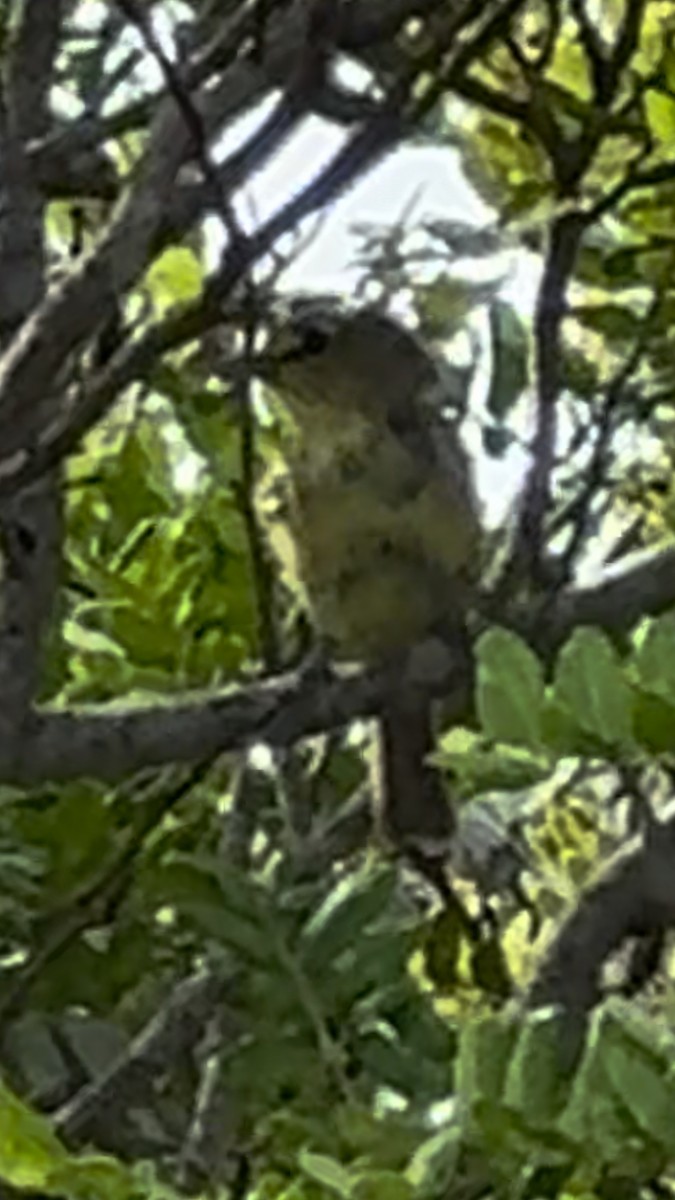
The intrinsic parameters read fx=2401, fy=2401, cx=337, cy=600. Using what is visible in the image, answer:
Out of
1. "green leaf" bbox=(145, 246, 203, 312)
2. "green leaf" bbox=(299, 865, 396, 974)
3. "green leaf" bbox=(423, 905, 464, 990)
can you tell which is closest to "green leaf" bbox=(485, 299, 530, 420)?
"green leaf" bbox=(145, 246, 203, 312)

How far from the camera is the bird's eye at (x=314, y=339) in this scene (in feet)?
3.30

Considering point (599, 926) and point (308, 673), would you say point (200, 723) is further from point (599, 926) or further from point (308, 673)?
point (599, 926)

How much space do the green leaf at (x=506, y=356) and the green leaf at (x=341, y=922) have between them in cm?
41

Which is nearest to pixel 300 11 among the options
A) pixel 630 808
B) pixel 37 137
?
pixel 37 137

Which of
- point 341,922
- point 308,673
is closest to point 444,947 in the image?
point 308,673

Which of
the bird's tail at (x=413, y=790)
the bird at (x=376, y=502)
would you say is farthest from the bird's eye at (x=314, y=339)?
the bird's tail at (x=413, y=790)

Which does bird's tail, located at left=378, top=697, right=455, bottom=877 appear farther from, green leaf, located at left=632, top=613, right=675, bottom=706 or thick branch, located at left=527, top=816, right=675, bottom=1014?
green leaf, located at left=632, top=613, right=675, bottom=706

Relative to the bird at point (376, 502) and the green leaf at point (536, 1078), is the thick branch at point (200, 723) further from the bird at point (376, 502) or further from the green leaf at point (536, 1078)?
the green leaf at point (536, 1078)

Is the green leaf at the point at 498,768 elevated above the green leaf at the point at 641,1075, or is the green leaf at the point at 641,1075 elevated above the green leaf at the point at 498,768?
the green leaf at the point at 498,768

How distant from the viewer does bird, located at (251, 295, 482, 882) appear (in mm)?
→ 869

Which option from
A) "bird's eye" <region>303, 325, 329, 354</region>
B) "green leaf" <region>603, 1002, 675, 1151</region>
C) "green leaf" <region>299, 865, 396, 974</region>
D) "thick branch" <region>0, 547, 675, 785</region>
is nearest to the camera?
"green leaf" <region>603, 1002, 675, 1151</region>

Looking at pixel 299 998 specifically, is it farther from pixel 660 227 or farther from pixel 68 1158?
pixel 660 227

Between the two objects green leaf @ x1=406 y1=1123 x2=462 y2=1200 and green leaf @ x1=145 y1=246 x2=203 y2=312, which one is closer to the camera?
green leaf @ x1=406 y1=1123 x2=462 y2=1200

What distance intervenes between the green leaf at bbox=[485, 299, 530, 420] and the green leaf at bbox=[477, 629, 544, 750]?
0.56m
